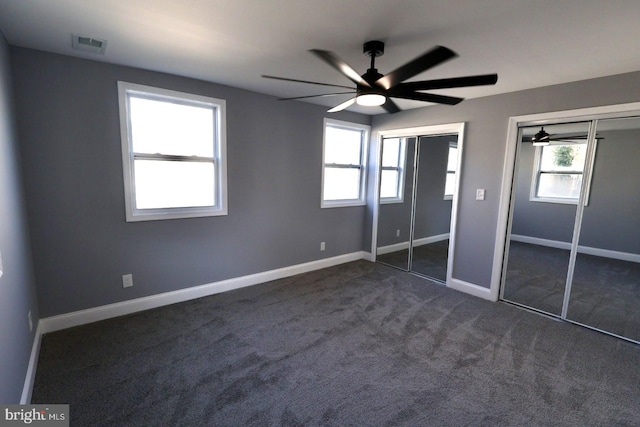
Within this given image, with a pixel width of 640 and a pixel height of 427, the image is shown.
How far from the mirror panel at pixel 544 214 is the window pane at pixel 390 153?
1.74 metres

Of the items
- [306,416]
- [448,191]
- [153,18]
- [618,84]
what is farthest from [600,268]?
[153,18]

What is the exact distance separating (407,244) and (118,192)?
3981mm

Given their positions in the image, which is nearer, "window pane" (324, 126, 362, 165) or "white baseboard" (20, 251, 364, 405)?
"white baseboard" (20, 251, 364, 405)

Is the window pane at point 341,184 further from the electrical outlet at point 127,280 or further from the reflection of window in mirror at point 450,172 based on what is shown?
the electrical outlet at point 127,280

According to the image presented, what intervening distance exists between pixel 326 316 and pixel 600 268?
11.8 feet

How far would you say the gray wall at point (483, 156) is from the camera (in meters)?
3.12

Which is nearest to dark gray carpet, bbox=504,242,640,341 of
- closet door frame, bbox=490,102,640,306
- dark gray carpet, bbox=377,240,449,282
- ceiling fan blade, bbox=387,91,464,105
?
closet door frame, bbox=490,102,640,306

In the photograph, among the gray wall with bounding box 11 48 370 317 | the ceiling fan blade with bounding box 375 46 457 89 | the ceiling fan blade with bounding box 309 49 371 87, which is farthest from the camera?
the gray wall with bounding box 11 48 370 317

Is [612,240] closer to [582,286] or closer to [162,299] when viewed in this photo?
[582,286]

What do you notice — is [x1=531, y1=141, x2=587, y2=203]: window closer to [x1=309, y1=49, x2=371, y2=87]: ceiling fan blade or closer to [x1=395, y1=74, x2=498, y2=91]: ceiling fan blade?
[x1=395, y1=74, x2=498, y2=91]: ceiling fan blade

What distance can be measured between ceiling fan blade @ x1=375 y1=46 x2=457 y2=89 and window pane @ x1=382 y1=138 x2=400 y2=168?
114 inches

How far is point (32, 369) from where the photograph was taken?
6.73ft

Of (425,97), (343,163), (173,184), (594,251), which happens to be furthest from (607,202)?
(173,184)

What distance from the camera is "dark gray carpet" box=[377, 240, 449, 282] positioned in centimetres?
439
